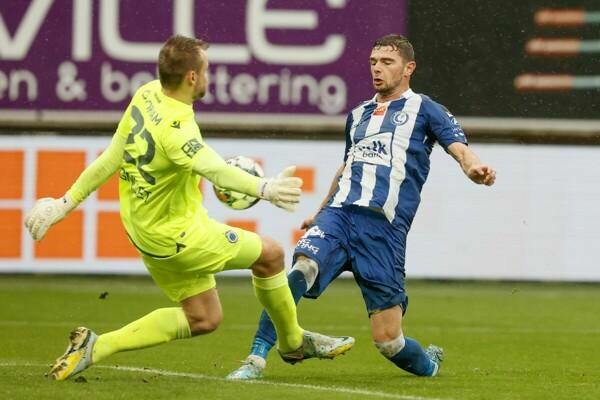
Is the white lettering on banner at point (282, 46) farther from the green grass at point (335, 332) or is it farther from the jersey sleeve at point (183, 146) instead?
the jersey sleeve at point (183, 146)

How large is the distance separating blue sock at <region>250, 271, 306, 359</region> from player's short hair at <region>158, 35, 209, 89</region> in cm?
116

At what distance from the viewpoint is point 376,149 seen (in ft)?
25.2

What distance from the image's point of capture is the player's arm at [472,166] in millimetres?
6904

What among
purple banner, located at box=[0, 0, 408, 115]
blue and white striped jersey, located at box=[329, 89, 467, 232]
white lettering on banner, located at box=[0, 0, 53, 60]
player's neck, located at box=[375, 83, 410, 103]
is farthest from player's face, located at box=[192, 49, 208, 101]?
white lettering on banner, located at box=[0, 0, 53, 60]

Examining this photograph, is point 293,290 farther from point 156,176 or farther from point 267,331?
point 156,176

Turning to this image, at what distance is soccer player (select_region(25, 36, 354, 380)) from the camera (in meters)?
6.71

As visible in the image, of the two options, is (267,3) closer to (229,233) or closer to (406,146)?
(406,146)

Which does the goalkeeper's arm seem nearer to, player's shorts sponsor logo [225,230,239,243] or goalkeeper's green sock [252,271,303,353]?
player's shorts sponsor logo [225,230,239,243]

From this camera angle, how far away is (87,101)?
43.0 feet

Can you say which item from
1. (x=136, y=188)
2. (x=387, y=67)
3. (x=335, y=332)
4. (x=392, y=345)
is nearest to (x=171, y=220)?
(x=136, y=188)

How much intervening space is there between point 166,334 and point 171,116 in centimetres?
103

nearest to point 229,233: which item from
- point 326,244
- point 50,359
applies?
point 326,244

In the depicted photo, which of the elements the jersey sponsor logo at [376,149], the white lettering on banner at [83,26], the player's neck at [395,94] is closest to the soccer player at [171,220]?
the jersey sponsor logo at [376,149]

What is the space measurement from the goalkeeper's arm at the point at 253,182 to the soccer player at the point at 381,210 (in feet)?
3.26
